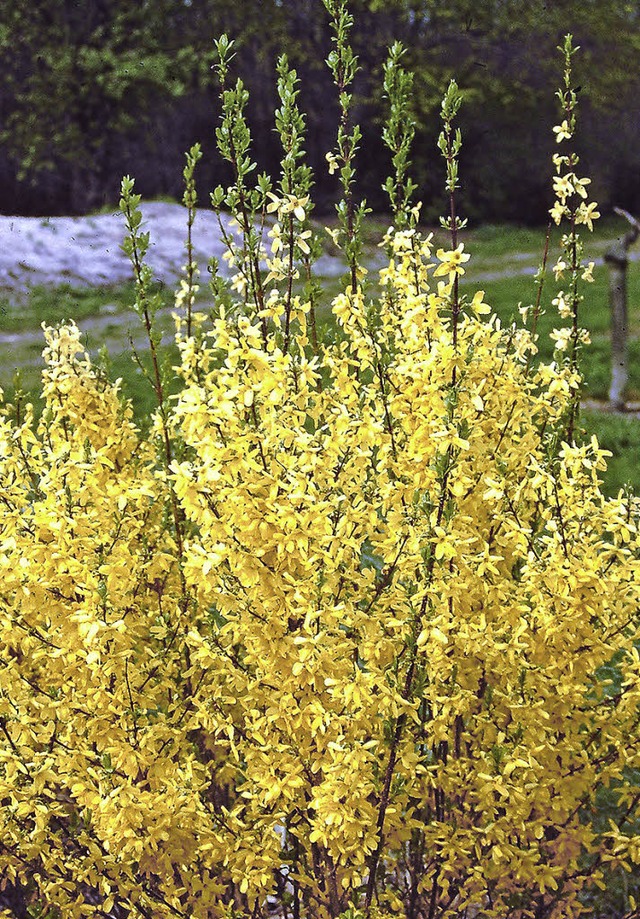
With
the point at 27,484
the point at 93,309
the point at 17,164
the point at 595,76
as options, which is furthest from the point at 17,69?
the point at 27,484

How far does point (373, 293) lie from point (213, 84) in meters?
7.01

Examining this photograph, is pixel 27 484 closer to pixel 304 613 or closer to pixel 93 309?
pixel 304 613

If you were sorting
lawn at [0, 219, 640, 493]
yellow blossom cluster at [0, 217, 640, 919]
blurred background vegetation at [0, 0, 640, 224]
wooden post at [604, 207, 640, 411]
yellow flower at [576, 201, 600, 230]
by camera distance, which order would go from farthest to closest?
blurred background vegetation at [0, 0, 640, 224], wooden post at [604, 207, 640, 411], lawn at [0, 219, 640, 493], yellow flower at [576, 201, 600, 230], yellow blossom cluster at [0, 217, 640, 919]

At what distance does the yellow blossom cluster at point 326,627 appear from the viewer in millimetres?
2113

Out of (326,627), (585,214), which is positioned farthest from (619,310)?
(326,627)

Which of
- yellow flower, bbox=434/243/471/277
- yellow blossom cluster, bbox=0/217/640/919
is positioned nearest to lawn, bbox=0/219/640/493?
yellow blossom cluster, bbox=0/217/640/919

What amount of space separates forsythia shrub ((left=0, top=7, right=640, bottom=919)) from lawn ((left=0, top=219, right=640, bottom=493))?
3605 millimetres

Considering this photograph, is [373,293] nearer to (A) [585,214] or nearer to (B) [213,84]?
(A) [585,214]

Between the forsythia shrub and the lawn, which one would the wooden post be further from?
the forsythia shrub

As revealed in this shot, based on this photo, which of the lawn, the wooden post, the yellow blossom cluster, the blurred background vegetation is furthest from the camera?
the blurred background vegetation

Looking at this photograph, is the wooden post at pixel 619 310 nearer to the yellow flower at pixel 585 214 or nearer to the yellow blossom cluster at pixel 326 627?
the yellow flower at pixel 585 214

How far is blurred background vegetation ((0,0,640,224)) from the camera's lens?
14500 mm

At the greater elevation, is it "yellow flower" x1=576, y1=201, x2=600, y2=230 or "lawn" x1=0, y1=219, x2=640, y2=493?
"yellow flower" x1=576, y1=201, x2=600, y2=230

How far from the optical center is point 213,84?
1490cm
